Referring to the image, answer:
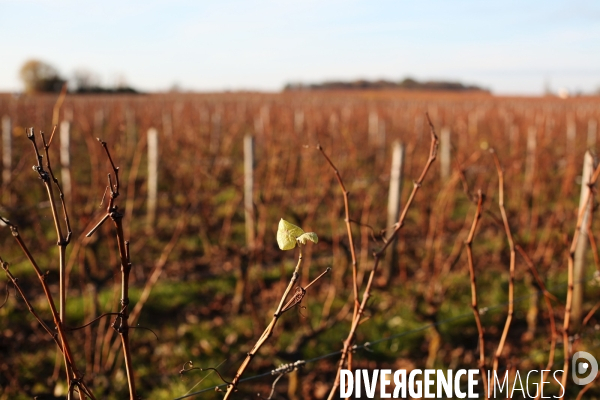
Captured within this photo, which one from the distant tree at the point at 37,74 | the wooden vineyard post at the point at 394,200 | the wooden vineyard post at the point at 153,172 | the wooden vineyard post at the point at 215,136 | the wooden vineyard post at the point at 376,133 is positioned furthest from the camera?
the distant tree at the point at 37,74

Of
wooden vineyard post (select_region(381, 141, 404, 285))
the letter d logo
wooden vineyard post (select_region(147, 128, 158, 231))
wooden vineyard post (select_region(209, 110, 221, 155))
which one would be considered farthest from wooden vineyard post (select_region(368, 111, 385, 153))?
the letter d logo

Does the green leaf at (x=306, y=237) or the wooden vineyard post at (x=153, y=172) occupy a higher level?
the green leaf at (x=306, y=237)

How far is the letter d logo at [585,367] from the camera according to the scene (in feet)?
9.90

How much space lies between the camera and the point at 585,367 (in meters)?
3.11

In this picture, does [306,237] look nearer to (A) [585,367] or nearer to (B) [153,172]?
(A) [585,367]

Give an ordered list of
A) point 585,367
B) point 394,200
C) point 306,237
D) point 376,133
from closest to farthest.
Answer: point 306,237, point 585,367, point 394,200, point 376,133

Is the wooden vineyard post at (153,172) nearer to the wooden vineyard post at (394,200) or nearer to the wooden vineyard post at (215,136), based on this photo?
the wooden vineyard post at (215,136)

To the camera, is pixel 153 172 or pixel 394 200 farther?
pixel 153 172

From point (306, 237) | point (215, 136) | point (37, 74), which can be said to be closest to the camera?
point (306, 237)

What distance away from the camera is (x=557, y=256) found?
5387 millimetres

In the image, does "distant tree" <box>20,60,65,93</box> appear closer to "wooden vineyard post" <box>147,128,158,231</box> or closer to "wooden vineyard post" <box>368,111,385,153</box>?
"wooden vineyard post" <box>368,111,385,153</box>

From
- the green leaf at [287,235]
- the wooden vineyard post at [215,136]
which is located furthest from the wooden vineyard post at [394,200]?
the wooden vineyard post at [215,136]

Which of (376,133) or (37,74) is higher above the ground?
(37,74)

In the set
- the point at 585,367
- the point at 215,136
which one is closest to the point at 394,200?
the point at 585,367
